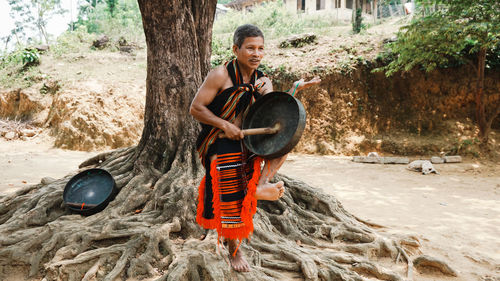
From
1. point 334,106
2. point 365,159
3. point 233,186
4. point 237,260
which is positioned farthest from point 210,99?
point 334,106

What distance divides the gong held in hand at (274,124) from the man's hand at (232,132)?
0.19ft

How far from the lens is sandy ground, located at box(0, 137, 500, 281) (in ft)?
11.6

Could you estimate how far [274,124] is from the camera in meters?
2.21

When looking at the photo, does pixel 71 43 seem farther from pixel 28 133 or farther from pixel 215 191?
pixel 215 191

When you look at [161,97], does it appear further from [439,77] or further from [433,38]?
[439,77]

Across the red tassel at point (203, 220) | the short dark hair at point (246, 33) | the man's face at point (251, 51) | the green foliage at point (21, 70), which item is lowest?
the red tassel at point (203, 220)

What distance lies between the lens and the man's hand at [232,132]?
2.15 m

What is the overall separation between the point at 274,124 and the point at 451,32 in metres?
8.22

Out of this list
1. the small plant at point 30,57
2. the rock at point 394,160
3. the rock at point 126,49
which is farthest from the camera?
the rock at point 126,49

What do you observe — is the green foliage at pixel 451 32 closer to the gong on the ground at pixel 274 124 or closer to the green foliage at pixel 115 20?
the gong on the ground at pixel 274 124

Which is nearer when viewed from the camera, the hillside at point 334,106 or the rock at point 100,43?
the hillside at point 334,106

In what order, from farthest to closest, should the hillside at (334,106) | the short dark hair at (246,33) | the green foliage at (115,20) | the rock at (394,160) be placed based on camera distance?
the green foliage at (115,20) < the hillside at (334,106) < the rock at (394,160) < the short dark hair at (246,33)

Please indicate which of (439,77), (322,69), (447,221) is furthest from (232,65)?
(439,77)

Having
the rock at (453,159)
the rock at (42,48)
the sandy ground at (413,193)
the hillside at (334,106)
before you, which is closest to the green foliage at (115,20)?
the rock at (42,48)
